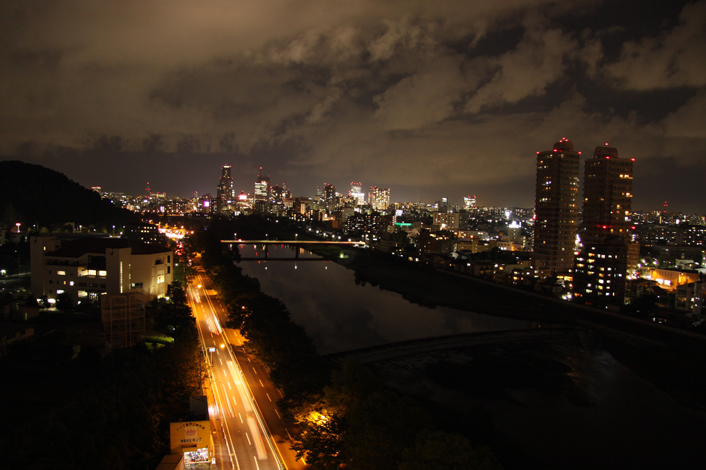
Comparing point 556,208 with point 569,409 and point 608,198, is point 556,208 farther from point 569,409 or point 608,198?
point 569,409

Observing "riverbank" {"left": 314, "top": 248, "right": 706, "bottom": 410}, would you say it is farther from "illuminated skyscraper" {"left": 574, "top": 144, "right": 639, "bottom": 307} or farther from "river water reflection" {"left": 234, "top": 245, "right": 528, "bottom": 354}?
"illuminated skyscraper" {"left": 574, "top": 144, "right": 639, "bottom": 307}

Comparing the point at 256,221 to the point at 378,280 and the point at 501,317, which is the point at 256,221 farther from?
the point at 501,317

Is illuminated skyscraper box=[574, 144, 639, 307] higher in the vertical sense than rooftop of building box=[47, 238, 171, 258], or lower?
higher

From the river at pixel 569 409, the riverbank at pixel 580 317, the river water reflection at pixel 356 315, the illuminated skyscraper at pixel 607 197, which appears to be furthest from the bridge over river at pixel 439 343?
the illuminated skyscraper at pixel 607 197

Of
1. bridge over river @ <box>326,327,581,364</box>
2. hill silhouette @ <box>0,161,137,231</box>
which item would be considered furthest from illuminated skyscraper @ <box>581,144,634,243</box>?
hill silhouette @ <box>0,161,137,231</box>

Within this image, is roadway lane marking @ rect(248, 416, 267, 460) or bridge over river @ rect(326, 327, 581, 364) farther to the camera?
bridge over river @ rect(326, 327, 581, 364)

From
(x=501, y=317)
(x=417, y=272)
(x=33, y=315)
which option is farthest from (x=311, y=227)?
(x=33, y=315)

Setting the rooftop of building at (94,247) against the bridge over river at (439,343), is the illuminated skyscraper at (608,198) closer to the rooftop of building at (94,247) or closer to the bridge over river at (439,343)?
the bridge over river at (439,343)

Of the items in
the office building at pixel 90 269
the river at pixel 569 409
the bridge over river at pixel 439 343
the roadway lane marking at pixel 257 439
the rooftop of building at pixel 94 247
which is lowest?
the river at pixel 569 409
